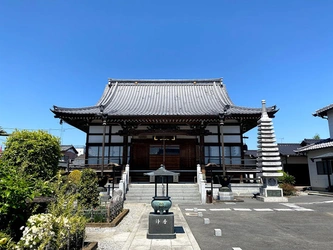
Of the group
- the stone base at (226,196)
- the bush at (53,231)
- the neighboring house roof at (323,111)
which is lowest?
the stone base at (226,196)

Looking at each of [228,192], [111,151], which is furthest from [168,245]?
[111,151]

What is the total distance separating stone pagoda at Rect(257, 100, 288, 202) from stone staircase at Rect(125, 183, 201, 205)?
4918 mm

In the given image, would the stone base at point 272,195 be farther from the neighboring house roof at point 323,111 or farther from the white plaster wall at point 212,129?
the neighboring house roof at point 323,111

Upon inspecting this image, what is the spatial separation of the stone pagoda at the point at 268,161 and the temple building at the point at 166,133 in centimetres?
116

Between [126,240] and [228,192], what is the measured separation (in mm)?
10482

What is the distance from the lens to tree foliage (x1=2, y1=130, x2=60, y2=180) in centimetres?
748

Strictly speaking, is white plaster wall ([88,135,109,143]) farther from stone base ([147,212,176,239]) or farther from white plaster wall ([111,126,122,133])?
stone base ([147,212,176,239])

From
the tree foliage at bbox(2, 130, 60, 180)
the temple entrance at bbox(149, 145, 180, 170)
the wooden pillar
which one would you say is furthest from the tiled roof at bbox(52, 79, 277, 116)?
the tree foliage at bbox(2, 130, 60, 180)

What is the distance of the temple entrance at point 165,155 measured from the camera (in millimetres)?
19828

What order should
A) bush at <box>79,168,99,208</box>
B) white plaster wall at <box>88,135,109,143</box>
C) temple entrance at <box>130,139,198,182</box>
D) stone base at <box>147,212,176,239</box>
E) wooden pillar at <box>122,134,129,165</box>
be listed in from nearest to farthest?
stone base at <box>147,212,176,239</box> < bush at <box>79,168,99,208</box> < wooden pillar at <box>122,134,129,165</box> < temple entrance at <box>130,139,198,182</box> < white plaster wall at <box>88,135,109,143</box>

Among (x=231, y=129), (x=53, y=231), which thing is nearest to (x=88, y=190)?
(x=53, y=231)

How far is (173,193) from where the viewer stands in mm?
15727

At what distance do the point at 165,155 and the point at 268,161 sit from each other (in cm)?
856

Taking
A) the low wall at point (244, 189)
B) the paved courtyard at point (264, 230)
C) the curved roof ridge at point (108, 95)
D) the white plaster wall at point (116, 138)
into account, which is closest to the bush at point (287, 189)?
the low wall at point (244, 189)
